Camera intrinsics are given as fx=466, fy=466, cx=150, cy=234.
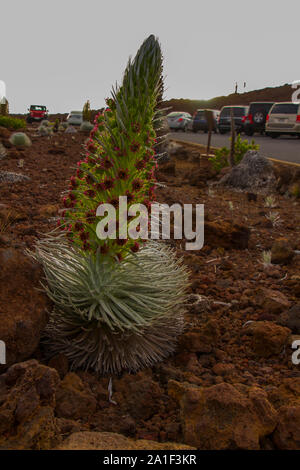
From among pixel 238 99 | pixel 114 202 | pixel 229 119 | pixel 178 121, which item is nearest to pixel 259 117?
pixel 229 119

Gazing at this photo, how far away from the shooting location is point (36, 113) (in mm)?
31375

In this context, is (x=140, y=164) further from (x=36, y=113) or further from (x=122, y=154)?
(x=36, y=113)

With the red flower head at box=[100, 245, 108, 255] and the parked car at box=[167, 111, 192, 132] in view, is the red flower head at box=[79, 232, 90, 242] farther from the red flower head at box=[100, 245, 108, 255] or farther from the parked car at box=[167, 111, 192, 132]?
the parked car at box=[167, 111, 192, 132]

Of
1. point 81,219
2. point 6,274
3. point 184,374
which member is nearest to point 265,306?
point 184,374

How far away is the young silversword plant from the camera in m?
1.89

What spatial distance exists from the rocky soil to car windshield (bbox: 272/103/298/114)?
50.6ft

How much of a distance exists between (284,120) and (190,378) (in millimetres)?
17271

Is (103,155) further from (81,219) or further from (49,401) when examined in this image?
(49,401)

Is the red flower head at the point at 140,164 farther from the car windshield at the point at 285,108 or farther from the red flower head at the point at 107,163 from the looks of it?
the car windshield at the point at 285,108

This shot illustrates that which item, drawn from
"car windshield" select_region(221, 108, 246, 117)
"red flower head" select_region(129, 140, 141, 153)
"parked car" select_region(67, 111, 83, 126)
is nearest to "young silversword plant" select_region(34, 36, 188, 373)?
"red flower head" select_region(129, 140, 141, 153)

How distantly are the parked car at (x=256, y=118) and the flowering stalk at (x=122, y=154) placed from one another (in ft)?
63.4

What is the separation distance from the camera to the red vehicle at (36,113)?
31203 mm

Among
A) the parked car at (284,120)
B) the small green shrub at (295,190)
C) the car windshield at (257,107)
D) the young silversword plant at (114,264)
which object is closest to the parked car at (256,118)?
the car windshield at (257,107)

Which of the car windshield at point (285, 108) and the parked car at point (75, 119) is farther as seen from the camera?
the parked car at point (75, 119)
